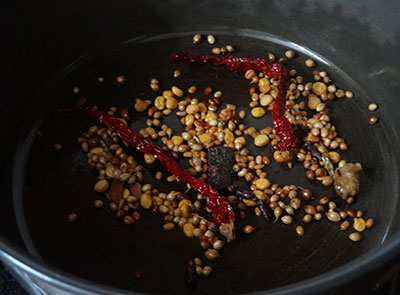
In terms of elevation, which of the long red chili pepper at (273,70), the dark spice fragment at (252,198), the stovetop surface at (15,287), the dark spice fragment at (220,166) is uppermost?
the long red chili pepper at (273,70)

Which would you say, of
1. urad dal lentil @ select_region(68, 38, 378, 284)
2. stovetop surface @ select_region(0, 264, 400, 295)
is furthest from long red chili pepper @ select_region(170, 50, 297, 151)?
stovetop surface @ select_region(0, 264, 400, 295)

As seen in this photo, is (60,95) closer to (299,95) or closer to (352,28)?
(299,95)

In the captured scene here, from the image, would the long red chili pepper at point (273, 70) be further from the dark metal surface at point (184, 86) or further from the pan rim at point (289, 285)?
the pan rim at point (289, 285)

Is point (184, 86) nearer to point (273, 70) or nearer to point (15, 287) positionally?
point (273, 70)

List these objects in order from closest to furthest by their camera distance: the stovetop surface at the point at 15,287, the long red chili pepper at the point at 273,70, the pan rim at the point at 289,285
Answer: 1. the pan rim at the point at 289,285
2. the stovetop surface at the point at 15,287
3. the long red chili pepper at the point at 273,70

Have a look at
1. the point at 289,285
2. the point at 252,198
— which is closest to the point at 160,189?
the point at 252,198

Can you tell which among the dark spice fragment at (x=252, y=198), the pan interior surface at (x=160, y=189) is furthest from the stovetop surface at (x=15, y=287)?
the dark spice fragment at (x=252, y=198)
